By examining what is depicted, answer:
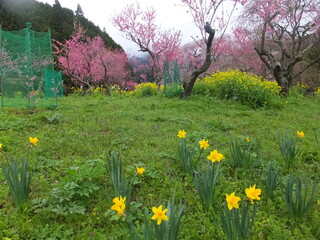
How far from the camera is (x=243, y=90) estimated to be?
22.6ft

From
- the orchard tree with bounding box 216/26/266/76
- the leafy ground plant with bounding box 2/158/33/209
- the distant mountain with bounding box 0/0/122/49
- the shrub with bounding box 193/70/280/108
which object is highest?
the distant mountain with bounding box 0/0/122/49

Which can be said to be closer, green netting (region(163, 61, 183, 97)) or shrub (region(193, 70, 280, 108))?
shrub (region(193, 70, 280, 108))

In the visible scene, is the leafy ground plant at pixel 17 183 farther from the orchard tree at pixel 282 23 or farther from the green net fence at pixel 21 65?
the orchard tree at pixel 282 23

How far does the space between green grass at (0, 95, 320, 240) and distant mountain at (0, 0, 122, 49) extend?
20.3 m

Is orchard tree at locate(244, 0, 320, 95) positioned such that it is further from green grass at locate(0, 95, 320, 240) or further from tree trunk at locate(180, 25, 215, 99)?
green grass at locate(0, 95, 320, 240)

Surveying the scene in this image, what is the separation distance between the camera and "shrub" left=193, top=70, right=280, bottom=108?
654 cm

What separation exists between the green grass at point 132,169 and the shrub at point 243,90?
1321mm

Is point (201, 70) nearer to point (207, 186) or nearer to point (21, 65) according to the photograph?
point (21, 65)

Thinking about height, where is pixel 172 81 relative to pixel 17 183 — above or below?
above

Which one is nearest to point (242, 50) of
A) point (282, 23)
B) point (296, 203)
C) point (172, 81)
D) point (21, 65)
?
point (282, 23)

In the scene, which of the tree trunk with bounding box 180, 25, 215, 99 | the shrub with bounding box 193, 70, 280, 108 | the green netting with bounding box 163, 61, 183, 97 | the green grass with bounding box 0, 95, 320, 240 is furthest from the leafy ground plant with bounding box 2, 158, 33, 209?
the green netting with bounding box 163, 61, 183, 97

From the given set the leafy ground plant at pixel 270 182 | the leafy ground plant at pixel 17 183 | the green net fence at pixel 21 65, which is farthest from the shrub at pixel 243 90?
the leafy ground plant at pixel 17 183

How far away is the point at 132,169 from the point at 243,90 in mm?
5450

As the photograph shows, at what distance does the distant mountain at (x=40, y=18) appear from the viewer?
67.9 feet
